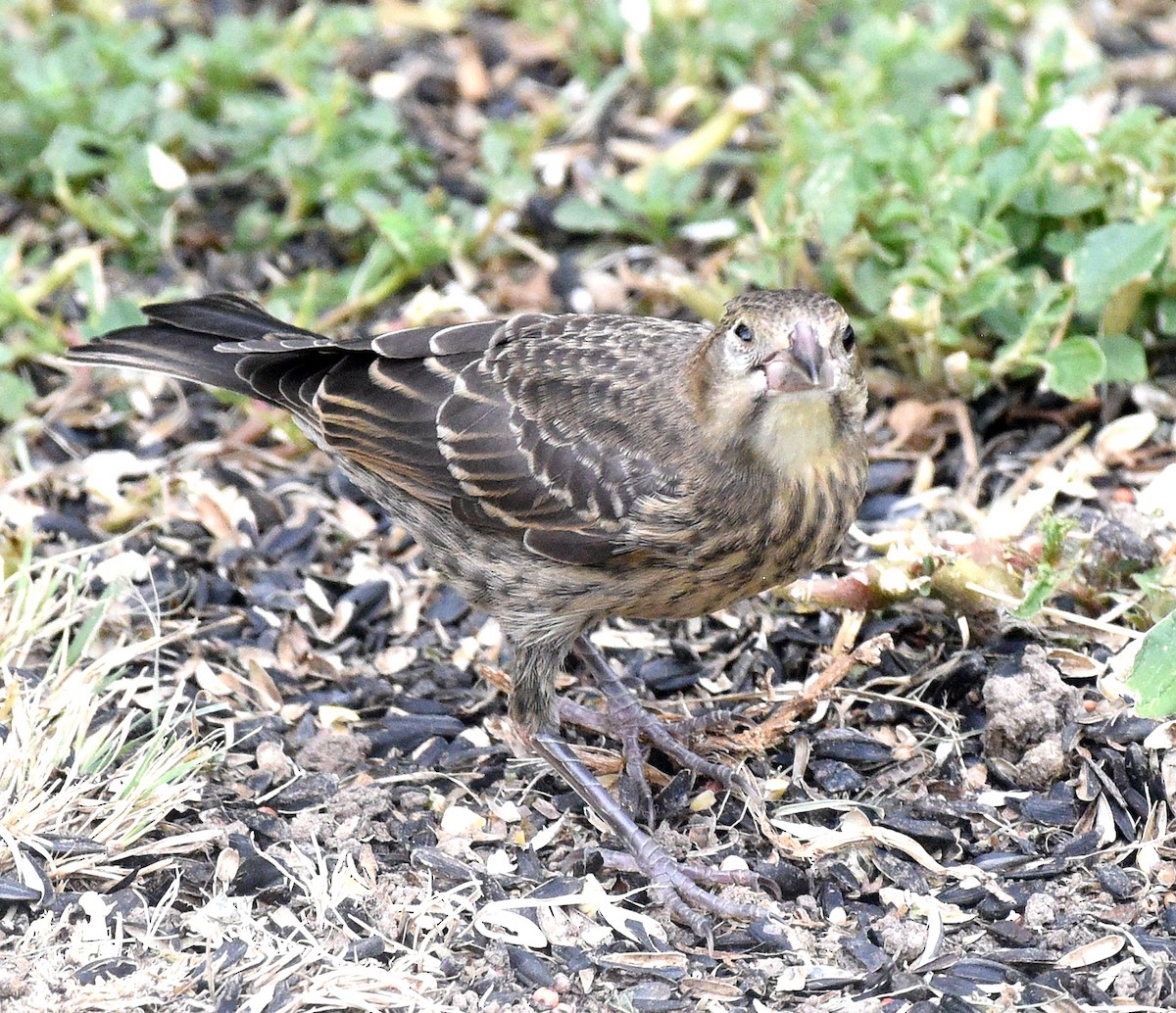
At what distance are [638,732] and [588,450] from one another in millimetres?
854

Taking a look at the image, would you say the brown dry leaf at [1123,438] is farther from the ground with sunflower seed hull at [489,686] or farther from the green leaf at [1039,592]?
the green leaf at [1039,592]

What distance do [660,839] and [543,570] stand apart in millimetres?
795

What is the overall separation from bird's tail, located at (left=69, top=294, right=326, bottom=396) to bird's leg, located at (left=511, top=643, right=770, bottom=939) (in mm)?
1333

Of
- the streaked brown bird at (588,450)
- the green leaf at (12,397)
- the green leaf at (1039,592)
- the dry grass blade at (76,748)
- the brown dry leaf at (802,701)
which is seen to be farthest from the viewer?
the green leaf at (12,397)

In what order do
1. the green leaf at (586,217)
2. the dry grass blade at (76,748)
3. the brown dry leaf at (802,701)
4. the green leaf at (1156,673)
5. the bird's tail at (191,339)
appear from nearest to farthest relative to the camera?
1. the green leaf at (1156,673)
2. the dry grass blade at (76,748)
3. the brown dry leaf at (802,701)
4. the bird's tail at (191,339)
5. the green leaf at (586,217)

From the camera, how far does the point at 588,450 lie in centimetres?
456

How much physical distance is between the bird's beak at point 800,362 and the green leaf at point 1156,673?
1.01 m

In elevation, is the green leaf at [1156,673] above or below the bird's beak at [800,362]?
below

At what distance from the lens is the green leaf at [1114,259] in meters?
5.27

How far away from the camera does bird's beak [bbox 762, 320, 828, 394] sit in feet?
13.0

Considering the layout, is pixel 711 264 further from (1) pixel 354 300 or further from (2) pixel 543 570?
(2) pixel 543 570

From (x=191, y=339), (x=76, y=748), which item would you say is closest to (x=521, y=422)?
(x=191, y=339)

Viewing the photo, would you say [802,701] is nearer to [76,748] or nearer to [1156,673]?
[1156,673]

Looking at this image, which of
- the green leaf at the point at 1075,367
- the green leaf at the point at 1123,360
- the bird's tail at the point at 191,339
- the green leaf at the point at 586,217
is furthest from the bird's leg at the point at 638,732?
the green leaf at the point at 586,217
